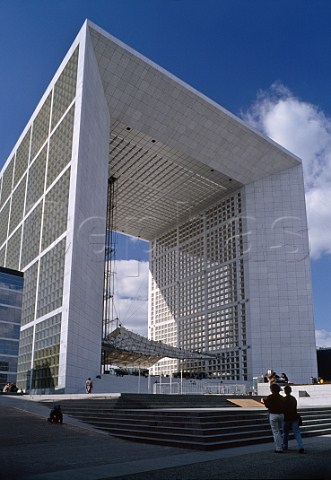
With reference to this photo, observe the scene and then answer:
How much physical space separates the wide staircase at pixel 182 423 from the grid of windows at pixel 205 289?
1178 inches

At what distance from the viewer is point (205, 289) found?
2112 inches

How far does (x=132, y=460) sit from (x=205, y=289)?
44.6 meters

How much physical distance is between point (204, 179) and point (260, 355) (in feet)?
58.7

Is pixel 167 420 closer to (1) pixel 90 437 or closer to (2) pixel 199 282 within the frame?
(1) pixel 90 437

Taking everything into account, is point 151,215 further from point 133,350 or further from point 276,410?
point 276,410

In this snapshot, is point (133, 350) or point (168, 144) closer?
point (168, 144)

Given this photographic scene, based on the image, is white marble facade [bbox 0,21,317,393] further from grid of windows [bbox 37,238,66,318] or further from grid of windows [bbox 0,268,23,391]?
grid of windows [bbox 0,268,23,391]

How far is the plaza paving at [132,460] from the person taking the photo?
Result: 25.2 ft

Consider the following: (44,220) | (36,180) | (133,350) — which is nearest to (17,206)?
(36,180)

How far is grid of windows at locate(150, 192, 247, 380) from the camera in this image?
1912 inches

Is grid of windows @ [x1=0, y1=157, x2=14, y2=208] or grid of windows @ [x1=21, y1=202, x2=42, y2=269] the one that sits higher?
grid of windows @ [x1=0, y1=157, x2=14, y2=208]

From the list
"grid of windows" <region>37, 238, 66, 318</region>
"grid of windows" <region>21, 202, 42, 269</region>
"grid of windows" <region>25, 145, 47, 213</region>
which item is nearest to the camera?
"grid of windows" <region>37, 238, 66, 318</region>

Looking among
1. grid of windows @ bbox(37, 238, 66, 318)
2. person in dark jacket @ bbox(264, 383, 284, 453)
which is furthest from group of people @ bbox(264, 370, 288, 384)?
grid of windows @ bbox(37, 238, 66, 318)

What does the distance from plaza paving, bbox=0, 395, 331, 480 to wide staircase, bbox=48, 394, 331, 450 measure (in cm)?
45
